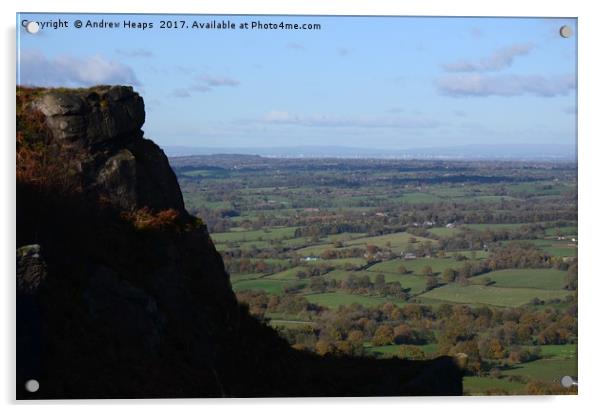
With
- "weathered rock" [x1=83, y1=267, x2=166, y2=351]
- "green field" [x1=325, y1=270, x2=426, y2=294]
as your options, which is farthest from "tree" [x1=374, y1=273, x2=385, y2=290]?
"weathered rock" [x1=83, y1=267, x2=166, y2=351]

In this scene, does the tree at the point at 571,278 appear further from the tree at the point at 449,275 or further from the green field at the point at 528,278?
the tree at the point at 449,275

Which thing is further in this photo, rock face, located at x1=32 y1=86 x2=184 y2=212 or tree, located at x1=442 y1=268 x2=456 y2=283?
tree, located at x1=442 y1=268 x2=456 y2=283

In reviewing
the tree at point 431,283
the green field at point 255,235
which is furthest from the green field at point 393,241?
the green field at point 255,235

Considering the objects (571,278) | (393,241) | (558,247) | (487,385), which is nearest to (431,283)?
(393,241)

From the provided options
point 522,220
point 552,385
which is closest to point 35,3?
point 522,220

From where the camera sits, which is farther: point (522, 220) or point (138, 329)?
point (522, 220)

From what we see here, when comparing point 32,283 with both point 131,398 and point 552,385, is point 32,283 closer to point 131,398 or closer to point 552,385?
point 131,398

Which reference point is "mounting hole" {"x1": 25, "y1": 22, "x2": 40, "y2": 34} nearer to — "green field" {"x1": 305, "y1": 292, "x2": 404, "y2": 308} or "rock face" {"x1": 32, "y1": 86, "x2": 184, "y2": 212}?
"rock face" {"x1": 32, "y1": 86, "x2": 184, "y2": 212}
